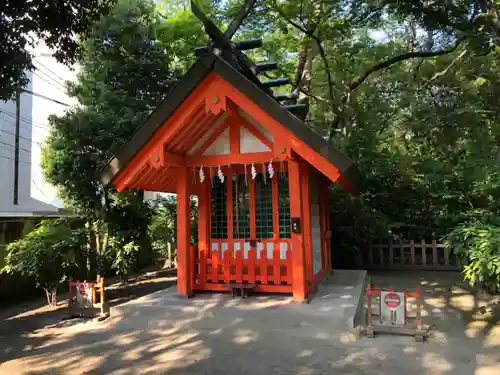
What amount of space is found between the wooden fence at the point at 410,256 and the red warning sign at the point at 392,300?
25.5 feet

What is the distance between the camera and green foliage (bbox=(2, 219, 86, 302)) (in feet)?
27.8

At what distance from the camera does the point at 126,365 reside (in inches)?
191

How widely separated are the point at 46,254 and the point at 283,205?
211 inches

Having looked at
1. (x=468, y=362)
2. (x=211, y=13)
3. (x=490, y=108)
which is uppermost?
(x=211, y=13)

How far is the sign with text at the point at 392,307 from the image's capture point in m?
5.64

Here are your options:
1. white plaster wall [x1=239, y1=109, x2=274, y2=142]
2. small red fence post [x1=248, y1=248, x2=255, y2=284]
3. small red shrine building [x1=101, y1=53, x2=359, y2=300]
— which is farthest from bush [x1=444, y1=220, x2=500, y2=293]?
white plaster wall [x1=239, y1=109, x2=274, y2=142]

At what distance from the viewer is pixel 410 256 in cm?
1305

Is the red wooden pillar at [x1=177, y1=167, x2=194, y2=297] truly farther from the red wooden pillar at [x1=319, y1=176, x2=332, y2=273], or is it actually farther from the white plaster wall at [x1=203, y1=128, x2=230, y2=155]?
the red wooden pillar at [x1=319, y1=176, x2=332, y2=273]

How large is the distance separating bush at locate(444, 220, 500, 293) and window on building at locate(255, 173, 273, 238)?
334 cm

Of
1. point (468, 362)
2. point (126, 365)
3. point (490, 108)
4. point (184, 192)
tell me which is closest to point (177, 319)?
point (126, 365)

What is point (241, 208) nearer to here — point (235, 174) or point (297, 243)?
point (235, 174)

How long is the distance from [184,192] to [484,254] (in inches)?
207

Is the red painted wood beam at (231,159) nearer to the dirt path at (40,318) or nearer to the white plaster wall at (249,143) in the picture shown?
the white plaster wall at (249,143)

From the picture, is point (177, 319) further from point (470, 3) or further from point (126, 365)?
point (470, 3)
